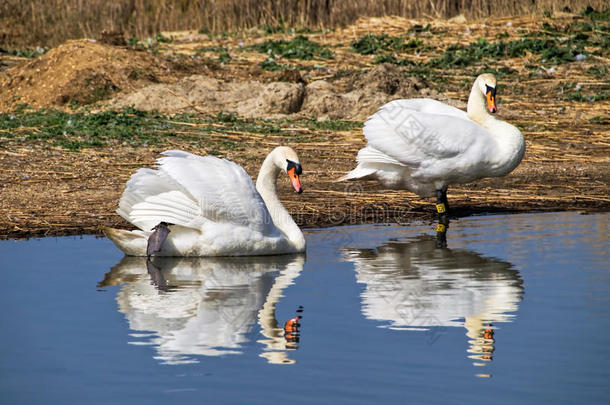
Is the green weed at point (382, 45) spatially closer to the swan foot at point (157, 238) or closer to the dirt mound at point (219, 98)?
the dirt mound at point (219, 98)

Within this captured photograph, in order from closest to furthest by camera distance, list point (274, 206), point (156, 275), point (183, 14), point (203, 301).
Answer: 1. point (203, 301)
2. point (156, 275)
3. point (274, 206)
4. point (183, 14)

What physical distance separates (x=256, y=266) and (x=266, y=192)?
91cm

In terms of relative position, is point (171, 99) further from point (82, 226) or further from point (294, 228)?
point (294, 228)

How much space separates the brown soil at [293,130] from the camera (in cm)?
1018

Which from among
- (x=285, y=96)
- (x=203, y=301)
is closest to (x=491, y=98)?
(x=203, y=301)

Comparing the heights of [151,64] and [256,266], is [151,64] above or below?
above

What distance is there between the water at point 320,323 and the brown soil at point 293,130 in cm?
142

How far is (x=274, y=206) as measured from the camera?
846cm

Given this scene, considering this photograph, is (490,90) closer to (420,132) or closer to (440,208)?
(420,132)

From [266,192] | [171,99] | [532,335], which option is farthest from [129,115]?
[532,335]

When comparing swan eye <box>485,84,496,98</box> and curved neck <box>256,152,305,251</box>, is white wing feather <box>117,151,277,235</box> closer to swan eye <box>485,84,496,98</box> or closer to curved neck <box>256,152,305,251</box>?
curved neck <box>256,152,305,251</box>

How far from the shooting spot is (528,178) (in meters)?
11.9

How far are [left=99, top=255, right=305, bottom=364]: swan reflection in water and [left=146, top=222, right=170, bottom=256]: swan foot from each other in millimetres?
153

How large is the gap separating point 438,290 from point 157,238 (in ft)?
7.53
